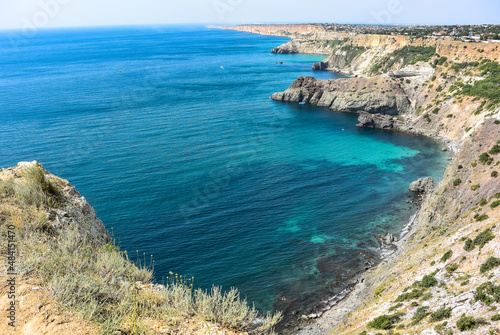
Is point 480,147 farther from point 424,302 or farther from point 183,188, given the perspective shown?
point 183,188

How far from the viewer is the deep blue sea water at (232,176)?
136 ft

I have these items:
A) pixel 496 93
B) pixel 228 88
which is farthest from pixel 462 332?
pixel 228 88

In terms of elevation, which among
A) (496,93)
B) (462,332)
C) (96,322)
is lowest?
(462,332)

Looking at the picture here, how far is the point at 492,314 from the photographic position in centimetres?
2039

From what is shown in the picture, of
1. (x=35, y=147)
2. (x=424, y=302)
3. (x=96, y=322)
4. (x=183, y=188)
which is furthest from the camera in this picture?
(x=35, y=147)

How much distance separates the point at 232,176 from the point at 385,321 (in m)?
40.3

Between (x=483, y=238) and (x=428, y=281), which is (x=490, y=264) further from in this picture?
(x=428, y=281)

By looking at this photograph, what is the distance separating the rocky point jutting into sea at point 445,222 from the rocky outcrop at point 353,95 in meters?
0.33

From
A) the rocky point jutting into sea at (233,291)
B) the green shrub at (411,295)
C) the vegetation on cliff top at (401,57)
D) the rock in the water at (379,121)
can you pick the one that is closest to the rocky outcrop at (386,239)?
the rocky point jutting into sea at (233,291)

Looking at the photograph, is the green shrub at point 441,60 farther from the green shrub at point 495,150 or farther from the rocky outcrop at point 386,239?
the rocky outcrop at point 386,239

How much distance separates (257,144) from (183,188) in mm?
28122

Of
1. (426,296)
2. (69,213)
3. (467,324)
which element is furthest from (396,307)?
(69,213)

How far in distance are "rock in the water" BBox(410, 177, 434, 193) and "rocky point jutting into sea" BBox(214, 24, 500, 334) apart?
454mm

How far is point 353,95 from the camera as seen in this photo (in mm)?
109938
